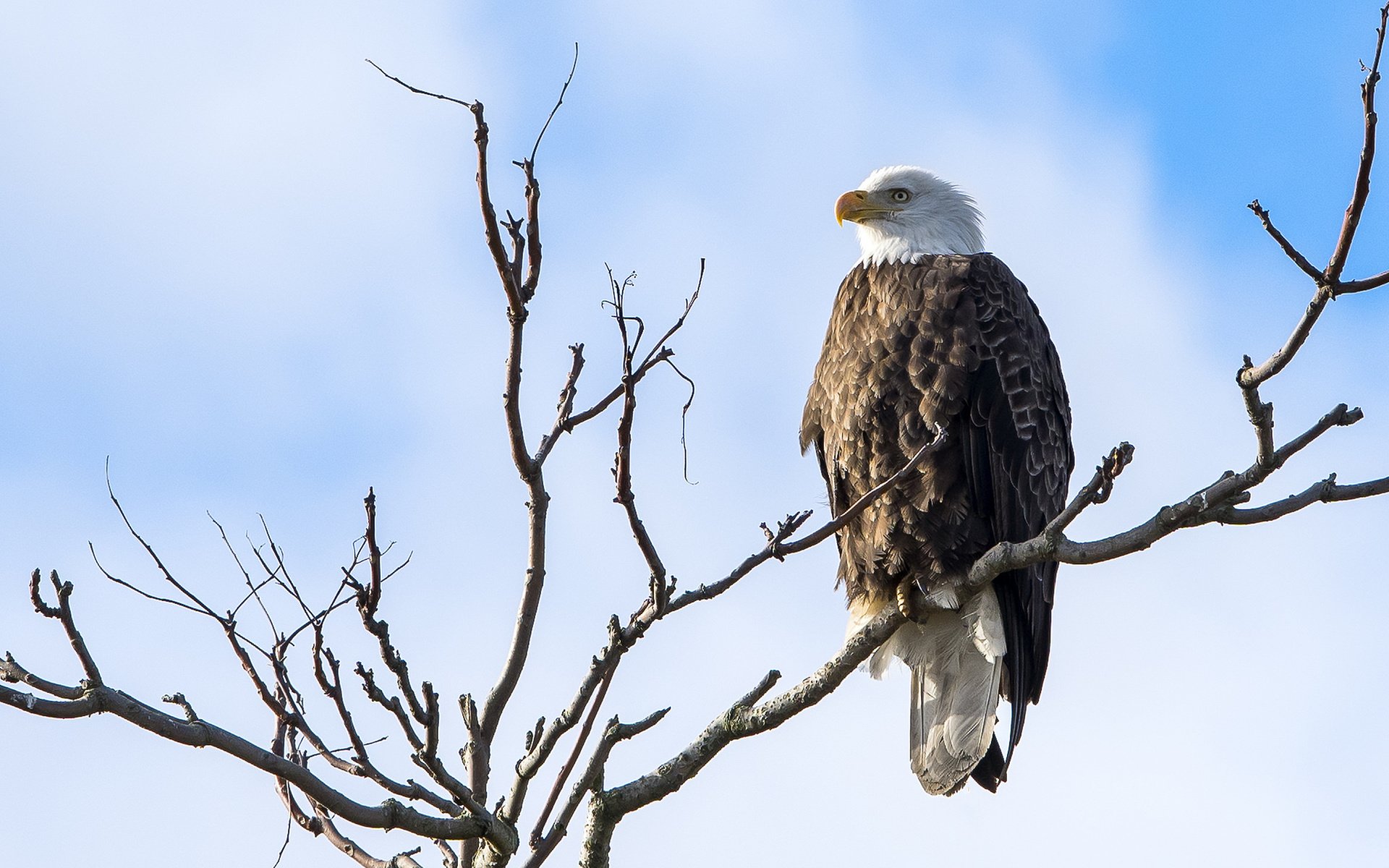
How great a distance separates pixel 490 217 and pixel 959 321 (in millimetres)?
2461

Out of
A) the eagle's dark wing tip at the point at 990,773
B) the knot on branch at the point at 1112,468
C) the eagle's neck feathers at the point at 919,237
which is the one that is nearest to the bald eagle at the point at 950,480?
the eagle's dark wing tip at the point at 990,773

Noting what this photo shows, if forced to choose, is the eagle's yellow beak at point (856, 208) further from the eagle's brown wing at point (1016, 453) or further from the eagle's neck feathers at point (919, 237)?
the eagle's brown wing at point (1016, 453)

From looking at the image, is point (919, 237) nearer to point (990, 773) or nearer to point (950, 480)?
point (950, 480)

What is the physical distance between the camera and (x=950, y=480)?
459cm

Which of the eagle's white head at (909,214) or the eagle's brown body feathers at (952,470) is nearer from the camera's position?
the eagle's brown body feathers at (952,470)

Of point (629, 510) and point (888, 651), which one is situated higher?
point (888, 651)

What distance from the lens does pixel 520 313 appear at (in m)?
2.76

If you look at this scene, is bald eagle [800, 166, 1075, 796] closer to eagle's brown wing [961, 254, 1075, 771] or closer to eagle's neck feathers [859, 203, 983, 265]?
eagle's brown wing [961, 254, 1075, 771]

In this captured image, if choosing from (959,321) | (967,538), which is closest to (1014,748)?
(967,538)

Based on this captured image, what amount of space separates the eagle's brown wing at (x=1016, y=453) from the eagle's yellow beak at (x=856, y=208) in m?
0.71

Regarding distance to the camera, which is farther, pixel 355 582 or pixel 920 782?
pixel 920 782

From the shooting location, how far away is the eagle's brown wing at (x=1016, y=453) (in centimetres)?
462

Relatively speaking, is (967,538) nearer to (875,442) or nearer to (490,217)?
(875,442)

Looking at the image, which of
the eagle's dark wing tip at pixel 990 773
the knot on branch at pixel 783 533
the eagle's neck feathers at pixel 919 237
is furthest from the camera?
the eagle's neck feathers at pixel 919 237
